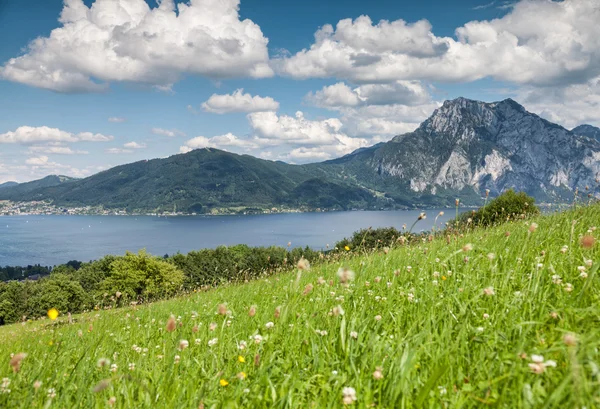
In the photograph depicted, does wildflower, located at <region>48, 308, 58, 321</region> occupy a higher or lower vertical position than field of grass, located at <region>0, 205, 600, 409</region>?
higher

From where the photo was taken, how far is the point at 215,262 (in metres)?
78.9

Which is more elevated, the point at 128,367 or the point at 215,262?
the point at 128,367

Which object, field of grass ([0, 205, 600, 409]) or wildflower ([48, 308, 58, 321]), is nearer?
field of grass ([0, 205, 600, 409])

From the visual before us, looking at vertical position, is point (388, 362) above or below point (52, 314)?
below

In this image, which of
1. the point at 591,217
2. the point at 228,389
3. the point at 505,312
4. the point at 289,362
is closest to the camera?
the point at 228,389

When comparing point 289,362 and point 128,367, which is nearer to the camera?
point 289,362

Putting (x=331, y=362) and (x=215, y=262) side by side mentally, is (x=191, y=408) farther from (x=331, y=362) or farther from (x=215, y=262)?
(x=215, y=262)

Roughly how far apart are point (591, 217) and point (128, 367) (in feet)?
27.0

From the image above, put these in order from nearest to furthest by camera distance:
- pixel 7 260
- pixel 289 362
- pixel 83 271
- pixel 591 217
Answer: pixel 289 362 → pixel 591 217 → pixel 83 271 → pixel 7 260

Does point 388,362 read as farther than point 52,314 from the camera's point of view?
No

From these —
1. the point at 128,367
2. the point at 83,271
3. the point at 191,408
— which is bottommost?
the point at 83,271

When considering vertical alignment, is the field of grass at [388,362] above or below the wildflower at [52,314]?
below

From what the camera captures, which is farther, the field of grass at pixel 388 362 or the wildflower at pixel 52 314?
the wildflower at pixel 52 314

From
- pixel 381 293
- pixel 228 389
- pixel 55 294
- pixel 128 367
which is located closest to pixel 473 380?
pixel 228 389
